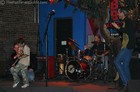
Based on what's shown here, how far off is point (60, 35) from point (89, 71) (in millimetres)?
3854

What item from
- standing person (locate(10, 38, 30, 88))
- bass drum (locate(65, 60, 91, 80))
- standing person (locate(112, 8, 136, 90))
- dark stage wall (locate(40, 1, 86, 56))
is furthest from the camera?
dark stage wall (locate(40, 1, 86, 56))

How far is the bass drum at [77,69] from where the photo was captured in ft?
43.9

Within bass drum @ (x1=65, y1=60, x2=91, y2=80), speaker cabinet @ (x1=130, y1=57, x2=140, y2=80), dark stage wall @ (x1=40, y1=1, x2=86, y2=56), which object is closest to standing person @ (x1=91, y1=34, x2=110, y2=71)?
bass drum @ (x1=65, y1=60, x2=91, y2=80)

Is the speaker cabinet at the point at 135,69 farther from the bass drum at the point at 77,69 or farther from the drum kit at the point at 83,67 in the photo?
the bass drum at the point at 77,69

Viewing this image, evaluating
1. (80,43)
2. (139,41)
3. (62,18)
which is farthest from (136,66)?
(62,18)

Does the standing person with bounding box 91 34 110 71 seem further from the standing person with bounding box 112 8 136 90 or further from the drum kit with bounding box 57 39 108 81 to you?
the standing person with bounding box 112 8 136 90

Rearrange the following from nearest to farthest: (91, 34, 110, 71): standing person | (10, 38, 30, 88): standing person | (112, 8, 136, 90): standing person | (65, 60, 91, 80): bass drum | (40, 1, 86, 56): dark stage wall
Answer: (112, 8, 136, 90): standing person
(10, 38, 30, 88): standing person
(91, 34, 110, 71): standing person
(65, 60, 91, 80): bass drum
(40, 1, 86, 56): dark stage wall

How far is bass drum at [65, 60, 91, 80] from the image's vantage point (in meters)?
13.4

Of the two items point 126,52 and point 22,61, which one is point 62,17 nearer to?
point 22,61

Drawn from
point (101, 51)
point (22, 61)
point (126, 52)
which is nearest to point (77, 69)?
point (101, 51)

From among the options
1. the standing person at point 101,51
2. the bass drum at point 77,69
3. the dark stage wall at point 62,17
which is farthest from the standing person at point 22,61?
the dark stage wall at point 62,17

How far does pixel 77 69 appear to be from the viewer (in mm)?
13469

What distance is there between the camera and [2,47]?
55.1ft

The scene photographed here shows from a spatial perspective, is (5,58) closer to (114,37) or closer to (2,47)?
(2,47)
